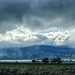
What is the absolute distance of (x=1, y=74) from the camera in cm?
4291

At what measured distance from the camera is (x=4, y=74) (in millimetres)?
44031

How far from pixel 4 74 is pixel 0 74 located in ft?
3.36

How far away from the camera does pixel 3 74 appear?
4350cm

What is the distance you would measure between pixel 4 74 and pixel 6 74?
0.43m

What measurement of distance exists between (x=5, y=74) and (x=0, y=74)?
1.27m

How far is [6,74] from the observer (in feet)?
145

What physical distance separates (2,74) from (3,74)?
408 mm

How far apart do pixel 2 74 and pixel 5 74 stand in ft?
3.85

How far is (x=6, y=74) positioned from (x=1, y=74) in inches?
60.9

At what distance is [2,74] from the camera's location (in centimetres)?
4312

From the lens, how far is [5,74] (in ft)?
145
